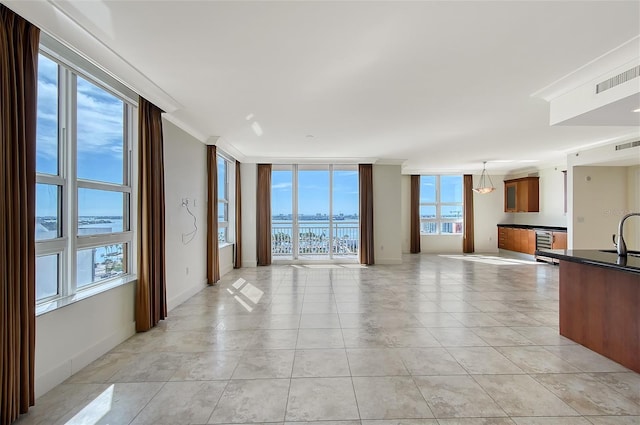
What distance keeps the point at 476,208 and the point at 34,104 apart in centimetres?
1080

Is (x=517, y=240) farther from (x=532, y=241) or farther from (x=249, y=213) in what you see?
(x=249, y=213)

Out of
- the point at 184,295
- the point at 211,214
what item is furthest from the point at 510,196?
the point at 184,295

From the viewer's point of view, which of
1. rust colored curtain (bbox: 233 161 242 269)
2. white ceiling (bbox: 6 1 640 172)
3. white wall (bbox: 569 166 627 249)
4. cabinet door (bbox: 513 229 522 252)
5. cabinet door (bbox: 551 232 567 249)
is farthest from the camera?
cabinet door (bbox: 513 229 522 252)

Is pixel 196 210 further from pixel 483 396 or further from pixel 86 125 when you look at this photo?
pixel 483 396

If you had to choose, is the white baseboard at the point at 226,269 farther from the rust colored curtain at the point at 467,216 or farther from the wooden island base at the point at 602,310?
the rust colored curtain at the point at 467,216

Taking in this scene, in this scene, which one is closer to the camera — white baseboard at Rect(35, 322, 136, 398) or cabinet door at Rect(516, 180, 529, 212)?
white baseboard at Rect(35, 322, 136, 398)

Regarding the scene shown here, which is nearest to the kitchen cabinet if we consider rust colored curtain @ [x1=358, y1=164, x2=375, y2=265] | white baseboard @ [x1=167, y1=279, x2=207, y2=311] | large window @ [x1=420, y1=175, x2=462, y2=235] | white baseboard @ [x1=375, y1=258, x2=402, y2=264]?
large window @ [x1=420, y1=175, x2=462, y2=235]

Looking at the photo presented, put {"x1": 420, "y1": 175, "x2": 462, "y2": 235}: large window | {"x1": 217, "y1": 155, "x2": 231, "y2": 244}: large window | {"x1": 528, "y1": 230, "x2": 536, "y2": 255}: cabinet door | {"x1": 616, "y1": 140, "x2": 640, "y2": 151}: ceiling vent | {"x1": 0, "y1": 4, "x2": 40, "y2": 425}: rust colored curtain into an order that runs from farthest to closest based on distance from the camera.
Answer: {"x1": 420, "y1": 175, "x2": 462, "y2": 235}: large window
{"x1": 528, "y1": 230, "x2": 536, "y2": 255}: cabinet door
{"x1": 217, "y1": 155, "x2": 231, "y2": 244}: large window
{"x1": 616, "y1": 140, "x2": 640, "y2": 151}: ceiling vent
{"x1": 0, "y1": 4, "x2": 40, "y2": 425}: rust colored curtain

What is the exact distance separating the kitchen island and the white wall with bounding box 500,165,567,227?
20.0 ft

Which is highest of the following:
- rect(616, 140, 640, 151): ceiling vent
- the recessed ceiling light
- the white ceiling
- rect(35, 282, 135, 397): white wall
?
the recessed ceiling light

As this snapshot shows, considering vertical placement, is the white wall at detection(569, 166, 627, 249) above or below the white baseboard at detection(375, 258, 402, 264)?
above

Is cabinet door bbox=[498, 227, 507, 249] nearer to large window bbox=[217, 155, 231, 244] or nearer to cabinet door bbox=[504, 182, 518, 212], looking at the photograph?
cabinet door bbox=[504, 182, 518, 212]

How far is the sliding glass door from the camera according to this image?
26.6ft

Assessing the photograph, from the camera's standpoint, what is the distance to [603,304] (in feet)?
9.55
